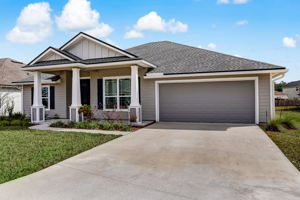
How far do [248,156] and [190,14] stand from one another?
9990 millimetres

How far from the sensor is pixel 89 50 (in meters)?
11.4

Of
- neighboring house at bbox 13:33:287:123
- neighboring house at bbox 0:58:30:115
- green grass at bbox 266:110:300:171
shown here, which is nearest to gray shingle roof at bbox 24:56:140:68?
neighboring house at bbox 13:33:287:123

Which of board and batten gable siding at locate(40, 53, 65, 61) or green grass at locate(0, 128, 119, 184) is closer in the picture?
green grass at locate(0, 128, 119, 184)

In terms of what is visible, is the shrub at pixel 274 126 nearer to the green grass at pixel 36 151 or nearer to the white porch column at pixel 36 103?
the green grass at pixel 36 151

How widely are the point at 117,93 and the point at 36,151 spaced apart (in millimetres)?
6784

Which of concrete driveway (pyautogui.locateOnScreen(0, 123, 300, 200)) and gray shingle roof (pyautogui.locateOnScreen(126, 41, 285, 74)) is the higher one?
gray shingle roof (pyautogui.locateOnScreen(126, 41, 285, 74))

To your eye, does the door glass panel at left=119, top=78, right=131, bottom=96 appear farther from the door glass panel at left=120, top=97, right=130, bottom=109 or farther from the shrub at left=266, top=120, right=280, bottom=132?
the shrub at left=266, top=120, right=280, bottom=132

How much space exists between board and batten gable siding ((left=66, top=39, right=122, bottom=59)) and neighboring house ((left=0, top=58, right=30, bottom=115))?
6729 millimetres

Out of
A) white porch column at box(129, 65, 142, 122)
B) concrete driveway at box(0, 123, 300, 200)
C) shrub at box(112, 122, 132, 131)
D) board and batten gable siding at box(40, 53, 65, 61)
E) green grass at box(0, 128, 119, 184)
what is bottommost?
concrete driveway at box(0, 123, 300, 200)

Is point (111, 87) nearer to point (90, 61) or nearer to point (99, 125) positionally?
point (90, 61)

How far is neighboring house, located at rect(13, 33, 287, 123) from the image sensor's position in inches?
389

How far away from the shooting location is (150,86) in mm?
11469

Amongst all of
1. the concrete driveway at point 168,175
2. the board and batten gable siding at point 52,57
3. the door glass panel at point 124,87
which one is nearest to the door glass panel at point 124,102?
the door glass panel at point 124,87

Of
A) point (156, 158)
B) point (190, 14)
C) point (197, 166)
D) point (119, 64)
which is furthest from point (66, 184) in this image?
point (190, 14)
